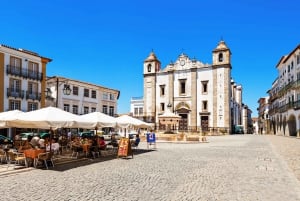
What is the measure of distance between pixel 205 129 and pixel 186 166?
3793 centimetres

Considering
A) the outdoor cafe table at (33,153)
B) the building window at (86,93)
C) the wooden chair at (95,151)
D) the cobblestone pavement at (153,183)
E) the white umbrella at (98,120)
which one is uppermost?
the building window at (86,93)

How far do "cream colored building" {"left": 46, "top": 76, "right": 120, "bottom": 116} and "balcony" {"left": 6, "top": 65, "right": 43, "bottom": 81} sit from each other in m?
5.29

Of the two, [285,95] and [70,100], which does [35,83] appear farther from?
[285,95]

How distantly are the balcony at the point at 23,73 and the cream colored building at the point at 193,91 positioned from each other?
23.3m

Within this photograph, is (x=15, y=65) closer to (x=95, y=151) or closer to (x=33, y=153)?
(x=95, y=151)

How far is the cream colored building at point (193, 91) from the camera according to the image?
4750 centimetres

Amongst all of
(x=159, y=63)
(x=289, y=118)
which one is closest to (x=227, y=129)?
(x=289, y=118)

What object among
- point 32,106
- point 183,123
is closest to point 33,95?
point 32,106

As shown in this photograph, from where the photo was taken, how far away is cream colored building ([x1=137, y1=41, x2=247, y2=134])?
47500mm

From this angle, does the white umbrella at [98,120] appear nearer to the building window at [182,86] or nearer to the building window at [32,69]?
the building window at [32,69]

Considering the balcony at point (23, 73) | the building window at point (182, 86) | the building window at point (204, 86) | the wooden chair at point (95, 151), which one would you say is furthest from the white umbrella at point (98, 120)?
the building window at point (182, 86)

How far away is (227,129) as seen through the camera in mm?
46500

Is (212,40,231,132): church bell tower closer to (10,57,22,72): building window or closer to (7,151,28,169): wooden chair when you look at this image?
(10,57,22,72): building window

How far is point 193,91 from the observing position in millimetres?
50625
